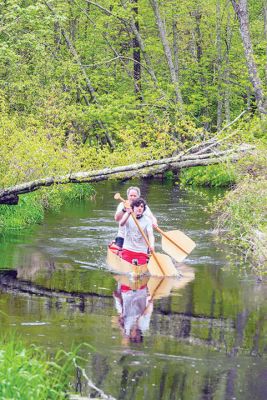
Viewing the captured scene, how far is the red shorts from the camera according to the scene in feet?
51.9

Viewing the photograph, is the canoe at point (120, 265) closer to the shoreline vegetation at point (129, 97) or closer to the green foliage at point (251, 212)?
the green foliage at point (251, 212)

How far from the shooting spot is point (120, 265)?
1580 centimetres

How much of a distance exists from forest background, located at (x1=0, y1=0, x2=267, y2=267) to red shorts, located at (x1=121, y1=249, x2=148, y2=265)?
1.81 metres

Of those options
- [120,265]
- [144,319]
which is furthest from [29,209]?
[144,319]

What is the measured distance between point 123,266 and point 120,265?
0.26ft

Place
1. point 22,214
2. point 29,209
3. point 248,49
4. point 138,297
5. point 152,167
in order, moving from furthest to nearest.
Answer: point 248,49
point 29,209
point 22,214
point 152,167
point 138,297

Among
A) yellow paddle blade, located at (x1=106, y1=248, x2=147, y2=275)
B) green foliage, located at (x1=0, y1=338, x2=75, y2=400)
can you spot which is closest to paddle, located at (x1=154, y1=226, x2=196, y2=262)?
yellow paddle blade, located at (x1=106, y1=248, x2=147, y2=275)

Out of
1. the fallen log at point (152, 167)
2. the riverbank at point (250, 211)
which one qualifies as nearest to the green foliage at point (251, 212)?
the riverbank at point (250, 211)

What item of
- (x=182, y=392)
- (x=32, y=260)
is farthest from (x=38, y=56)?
(x=182, y=392)

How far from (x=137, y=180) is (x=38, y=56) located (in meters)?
9.84

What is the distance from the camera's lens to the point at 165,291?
14.0m

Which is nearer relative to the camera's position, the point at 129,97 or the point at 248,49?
the point at 248,49

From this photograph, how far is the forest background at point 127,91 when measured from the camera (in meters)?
18.1

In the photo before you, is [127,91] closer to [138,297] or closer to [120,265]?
[120,265]
